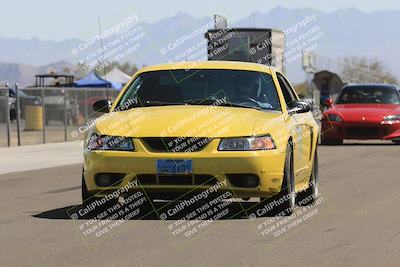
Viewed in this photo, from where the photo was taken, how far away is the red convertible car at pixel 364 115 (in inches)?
999

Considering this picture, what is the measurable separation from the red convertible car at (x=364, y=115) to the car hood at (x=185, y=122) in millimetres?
14930

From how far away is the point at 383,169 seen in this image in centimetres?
1786

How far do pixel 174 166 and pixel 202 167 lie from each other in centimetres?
26

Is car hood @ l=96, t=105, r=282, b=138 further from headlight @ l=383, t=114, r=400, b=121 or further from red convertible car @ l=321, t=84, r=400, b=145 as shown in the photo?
headlight @ l=383, t=114, r=400, b=121

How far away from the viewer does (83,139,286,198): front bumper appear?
9953 mm

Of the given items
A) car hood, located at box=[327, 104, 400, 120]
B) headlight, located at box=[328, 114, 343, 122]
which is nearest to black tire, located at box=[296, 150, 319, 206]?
car hood, located at box=[327, 104, 400, 120]

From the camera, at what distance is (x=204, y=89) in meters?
11.4

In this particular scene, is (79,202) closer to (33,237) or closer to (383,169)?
(33,237)

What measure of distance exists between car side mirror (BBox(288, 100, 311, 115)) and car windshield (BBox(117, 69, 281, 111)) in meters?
0.18

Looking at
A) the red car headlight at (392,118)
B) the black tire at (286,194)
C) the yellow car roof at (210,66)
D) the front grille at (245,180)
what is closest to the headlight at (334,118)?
the red car headlight at (392,118)

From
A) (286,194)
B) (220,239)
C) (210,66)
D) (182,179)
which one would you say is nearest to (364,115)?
(210,66)

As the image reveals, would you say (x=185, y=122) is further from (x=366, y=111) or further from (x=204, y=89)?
(x=366, y=111)

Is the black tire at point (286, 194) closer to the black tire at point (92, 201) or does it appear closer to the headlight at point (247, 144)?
the headlight at point (247, 144)

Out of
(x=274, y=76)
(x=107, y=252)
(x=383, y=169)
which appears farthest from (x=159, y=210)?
(x=383, y=169)
